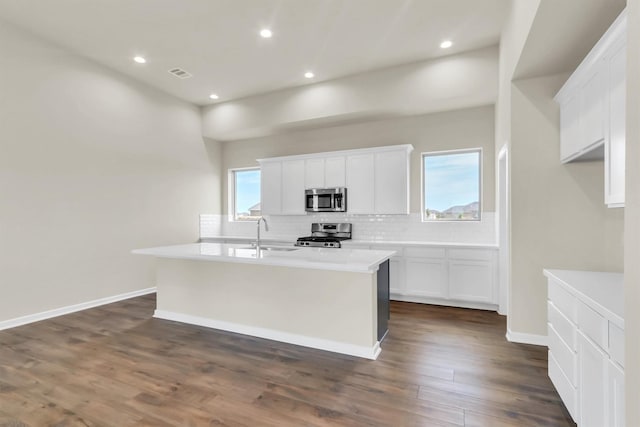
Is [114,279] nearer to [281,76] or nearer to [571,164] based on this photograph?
[281,76]

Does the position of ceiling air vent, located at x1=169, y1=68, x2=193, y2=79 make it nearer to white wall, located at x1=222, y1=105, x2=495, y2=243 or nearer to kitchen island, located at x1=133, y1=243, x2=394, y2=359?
white wall, located at x1=222, y1=105, x2=495, y2=243

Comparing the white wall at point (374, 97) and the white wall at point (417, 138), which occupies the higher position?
the white wall at point (374, 97)

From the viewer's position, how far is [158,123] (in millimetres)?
5332

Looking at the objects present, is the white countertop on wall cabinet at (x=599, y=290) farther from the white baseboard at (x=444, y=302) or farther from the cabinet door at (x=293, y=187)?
the cabinet door at (x=293, y=187)

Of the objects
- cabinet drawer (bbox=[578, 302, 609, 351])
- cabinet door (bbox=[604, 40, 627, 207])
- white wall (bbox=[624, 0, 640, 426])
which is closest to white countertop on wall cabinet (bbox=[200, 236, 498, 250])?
cabinet door (bbox=[604, 40, 627, 207])

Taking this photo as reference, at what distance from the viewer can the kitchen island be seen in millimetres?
2764

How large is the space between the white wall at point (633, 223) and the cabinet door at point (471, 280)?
331cm

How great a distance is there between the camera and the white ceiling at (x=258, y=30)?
3.23 metres

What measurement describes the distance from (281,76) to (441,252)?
355 cm

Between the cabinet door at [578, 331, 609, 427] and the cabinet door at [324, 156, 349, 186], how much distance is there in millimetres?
3891

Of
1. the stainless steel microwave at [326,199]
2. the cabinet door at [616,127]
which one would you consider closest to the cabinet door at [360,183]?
the stainless steel microwave at [326,199]

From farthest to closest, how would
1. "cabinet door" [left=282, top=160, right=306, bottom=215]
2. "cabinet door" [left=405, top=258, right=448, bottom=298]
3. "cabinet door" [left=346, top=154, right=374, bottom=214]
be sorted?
"cabinet door" [left=282, top=160, right=306, bottom=215] → "cabinet door" [left=346, top=154, right=374, bottom=214] → "cabinet door" [left=405, top=258, right=448, bottom=298]

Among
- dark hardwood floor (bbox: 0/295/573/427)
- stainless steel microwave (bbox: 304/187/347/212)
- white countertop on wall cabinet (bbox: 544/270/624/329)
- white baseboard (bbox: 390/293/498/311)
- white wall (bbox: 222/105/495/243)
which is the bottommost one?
dark hardwood floor (bbox: 0/295/573/427)

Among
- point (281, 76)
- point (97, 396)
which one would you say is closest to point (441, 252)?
point (281, 76)
